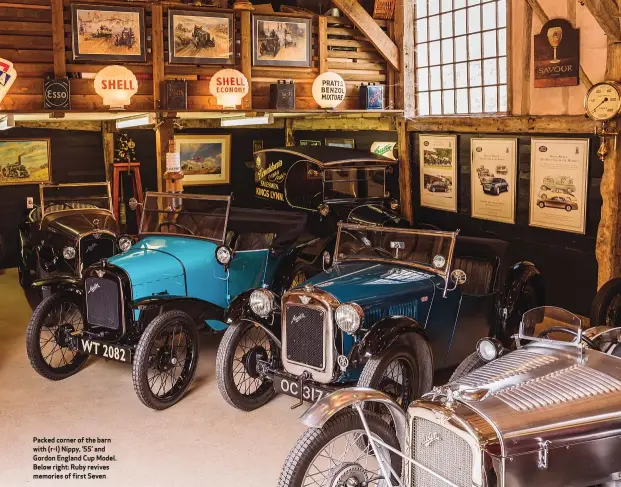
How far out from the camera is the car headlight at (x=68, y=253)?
7.86 metres

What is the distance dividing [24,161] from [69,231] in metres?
3.47

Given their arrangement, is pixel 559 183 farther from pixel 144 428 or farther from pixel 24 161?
pixel 24 161

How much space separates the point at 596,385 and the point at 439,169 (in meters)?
6.51

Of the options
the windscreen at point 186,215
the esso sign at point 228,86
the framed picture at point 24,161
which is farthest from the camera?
the framed picture at point 24,161

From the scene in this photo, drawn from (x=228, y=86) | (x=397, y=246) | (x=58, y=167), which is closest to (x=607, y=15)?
(x=397, y=246)

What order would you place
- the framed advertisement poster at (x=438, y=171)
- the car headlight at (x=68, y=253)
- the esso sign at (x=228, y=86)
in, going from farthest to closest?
the framed advertisement poster at (x=438, y=171), the esso sign at (x=228, y=86), the car headlight at (x=68, y=253)

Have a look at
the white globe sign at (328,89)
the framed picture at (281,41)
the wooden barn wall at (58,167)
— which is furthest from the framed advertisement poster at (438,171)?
the wooden barn wall at (58,167)

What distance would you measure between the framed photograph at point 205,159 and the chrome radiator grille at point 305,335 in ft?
25.0

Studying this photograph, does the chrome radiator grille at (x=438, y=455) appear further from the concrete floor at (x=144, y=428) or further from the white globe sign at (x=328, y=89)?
the white globe sign at (x=328, y=89)

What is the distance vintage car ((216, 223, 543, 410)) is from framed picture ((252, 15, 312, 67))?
4475 mm

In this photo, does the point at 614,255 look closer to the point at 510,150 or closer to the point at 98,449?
the point at 510,150

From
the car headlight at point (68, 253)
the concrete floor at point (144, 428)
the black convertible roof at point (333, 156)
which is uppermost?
the black convertible roof at point (333, 156)

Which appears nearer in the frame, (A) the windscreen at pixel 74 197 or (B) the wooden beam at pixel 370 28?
(A) the windscreen at pixel 74 197

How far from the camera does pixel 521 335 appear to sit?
375 centimetres
